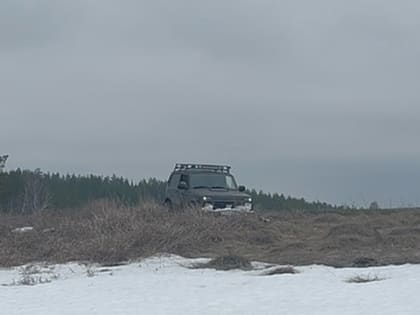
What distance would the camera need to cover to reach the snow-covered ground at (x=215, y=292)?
1292cm

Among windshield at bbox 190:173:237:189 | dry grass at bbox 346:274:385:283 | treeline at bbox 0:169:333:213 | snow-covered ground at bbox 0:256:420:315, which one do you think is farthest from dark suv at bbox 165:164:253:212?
treeline at bbox 0:169:333:213

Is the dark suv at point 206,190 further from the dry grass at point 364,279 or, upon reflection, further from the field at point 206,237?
the dry grass at point 364,279

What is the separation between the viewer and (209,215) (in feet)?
82.0

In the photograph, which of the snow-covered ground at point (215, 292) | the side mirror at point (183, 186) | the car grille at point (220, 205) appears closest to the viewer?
the snow-covered ground at point (215, 292)

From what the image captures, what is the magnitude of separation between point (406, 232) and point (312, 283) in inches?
332

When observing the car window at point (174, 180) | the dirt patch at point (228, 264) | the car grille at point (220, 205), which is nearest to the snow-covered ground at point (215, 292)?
the dirt patch at point (228, 264)

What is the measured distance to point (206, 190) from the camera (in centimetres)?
2800

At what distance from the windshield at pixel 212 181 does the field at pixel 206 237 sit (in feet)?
6.41

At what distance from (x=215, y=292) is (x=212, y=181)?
1394 centimetres

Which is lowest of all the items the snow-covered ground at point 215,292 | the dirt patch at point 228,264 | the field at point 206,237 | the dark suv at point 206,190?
the snow-covered ground at point 215,292

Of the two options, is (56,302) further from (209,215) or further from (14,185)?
(14,185)

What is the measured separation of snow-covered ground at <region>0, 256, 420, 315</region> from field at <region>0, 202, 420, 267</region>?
2.30 meters

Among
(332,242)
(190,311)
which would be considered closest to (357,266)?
(332,242)

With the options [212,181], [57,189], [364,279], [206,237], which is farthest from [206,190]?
[57,189]
